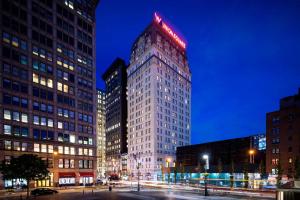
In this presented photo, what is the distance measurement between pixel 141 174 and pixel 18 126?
82.5 metres

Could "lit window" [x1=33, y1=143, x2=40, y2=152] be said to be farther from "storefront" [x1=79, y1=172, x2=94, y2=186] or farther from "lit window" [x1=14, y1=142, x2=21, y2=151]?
"storefront" [x1=79, y1=172, x2=94, y2=186]

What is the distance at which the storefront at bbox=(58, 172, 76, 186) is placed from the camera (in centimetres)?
8421

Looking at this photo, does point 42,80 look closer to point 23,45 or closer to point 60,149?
point 23,45

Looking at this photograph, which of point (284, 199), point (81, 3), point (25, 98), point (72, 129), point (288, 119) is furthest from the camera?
point (81, 3)

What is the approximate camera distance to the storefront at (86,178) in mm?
90750

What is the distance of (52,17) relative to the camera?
89.6 metres

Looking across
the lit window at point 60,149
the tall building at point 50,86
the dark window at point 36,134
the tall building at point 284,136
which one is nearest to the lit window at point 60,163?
the tall building at point 50,86

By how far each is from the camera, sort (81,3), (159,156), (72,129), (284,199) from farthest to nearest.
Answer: (159,156) < (81,3) < (72,129) < (284,199)

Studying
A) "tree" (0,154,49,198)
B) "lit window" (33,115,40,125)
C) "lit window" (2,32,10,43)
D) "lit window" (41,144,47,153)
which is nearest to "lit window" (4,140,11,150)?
"lit window" (33,115,40,125)

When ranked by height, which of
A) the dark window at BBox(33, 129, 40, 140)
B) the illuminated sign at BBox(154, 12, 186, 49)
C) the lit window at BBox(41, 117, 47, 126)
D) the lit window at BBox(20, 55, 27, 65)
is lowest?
the dark window at BBox(33, 129, 40, 140)

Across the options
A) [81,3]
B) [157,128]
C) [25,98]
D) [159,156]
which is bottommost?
[159,156]

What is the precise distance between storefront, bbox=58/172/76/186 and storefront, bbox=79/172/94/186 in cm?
304

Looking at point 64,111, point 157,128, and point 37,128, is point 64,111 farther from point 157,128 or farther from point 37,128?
point 157,128

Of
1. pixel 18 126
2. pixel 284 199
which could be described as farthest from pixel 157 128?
pixel 284 199
